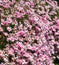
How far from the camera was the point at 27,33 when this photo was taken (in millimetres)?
7176

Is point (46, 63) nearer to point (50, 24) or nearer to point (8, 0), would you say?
point (50, 24)

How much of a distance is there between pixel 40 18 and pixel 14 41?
1.35 meters

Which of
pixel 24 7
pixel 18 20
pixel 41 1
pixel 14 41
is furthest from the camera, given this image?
pixel 41 1

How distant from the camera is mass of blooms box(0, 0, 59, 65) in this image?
671 centimetres

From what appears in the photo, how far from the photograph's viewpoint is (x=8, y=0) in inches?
307

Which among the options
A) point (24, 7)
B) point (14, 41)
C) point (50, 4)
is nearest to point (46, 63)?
point (14, 41)

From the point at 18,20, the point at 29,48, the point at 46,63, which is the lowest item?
the point at 46,63

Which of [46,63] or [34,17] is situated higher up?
[34,17]

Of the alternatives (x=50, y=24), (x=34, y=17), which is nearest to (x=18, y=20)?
(x=34, y=17)

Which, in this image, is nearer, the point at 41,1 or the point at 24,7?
the point at 24,7

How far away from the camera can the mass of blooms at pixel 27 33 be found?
6.71 meters

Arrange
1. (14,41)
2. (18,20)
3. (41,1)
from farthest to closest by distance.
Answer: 1. (41,1)
2. (18,20)
3. (14,41)

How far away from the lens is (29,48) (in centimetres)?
693

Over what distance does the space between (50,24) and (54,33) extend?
0.26m
